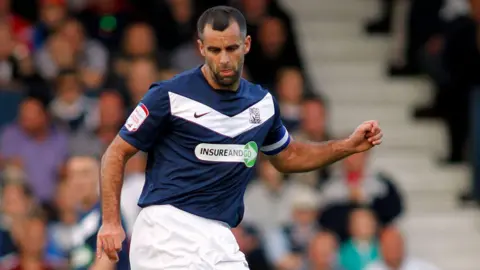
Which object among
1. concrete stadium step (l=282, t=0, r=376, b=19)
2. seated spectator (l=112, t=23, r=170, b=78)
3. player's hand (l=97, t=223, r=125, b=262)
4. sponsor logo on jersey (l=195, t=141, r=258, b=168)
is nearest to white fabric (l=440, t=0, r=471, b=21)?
concrete stadium step (l=282, t=0, r=376, b=19)

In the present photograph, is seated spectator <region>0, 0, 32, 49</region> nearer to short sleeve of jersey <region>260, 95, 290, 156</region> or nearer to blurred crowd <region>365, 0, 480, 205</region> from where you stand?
blurred crowd <region>365, 0, 480, 205</region>

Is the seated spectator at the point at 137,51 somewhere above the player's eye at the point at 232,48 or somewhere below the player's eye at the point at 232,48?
below

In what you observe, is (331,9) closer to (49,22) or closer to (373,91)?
(373,91)

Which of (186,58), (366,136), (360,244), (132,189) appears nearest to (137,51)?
(186,58)

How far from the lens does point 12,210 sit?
10.7 m

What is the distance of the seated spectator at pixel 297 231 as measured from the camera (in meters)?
10.9

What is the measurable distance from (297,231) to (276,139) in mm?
4469

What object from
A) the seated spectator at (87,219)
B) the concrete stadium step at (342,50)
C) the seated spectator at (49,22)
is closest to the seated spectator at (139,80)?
the seated spectator at (49,22)

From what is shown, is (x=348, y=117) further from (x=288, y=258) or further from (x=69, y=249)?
(x=69, y=249)

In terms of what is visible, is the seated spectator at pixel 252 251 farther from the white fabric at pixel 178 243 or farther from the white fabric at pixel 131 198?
the white fabric at pixel 178 243

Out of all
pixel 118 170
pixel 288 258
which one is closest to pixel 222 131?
pixel 118 170

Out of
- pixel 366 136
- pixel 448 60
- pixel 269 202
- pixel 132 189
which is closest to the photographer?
pixel 366 136

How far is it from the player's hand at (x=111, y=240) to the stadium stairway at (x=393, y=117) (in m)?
6.53

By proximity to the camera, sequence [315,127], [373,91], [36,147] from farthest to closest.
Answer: [373,91] → [315,127] → [36,147]
